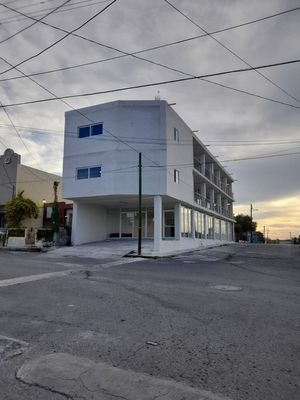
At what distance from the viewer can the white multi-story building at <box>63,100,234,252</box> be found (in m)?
27.8

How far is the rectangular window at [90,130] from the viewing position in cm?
2936

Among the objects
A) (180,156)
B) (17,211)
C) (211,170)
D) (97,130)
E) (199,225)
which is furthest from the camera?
(211,170)

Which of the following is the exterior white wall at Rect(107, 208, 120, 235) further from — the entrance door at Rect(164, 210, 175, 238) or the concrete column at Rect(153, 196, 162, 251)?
the concrete column at Rect(153, 196, 162, 251)

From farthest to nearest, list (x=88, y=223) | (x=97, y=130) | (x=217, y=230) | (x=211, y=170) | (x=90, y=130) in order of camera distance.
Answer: (x=217, y=230), (x=211, y=170), (x=88, y=223), (x=90, y=130), (x=97, y=130)

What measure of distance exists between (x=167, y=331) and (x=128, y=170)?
22.5 meters

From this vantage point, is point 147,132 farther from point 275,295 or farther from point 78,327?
point 78,327

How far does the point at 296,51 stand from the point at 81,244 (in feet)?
79.7

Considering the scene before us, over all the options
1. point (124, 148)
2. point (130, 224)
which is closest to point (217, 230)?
point (130, 224)

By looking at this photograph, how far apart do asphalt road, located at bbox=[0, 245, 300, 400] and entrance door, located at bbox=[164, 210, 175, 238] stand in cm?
2240

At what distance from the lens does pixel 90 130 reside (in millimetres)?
29844

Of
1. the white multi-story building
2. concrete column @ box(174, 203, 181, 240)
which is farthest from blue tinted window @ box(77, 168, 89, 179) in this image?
concrete column @ box(174, 203, 181, 240)

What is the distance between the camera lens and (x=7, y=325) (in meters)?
6.29

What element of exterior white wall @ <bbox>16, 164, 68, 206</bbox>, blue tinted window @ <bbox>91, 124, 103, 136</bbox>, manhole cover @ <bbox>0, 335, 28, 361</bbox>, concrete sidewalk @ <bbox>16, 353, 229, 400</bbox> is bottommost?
concrete sidewalk @ <bbox>16, 353, 229, 400</bbox>

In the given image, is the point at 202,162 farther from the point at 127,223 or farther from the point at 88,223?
the point at 88,223
